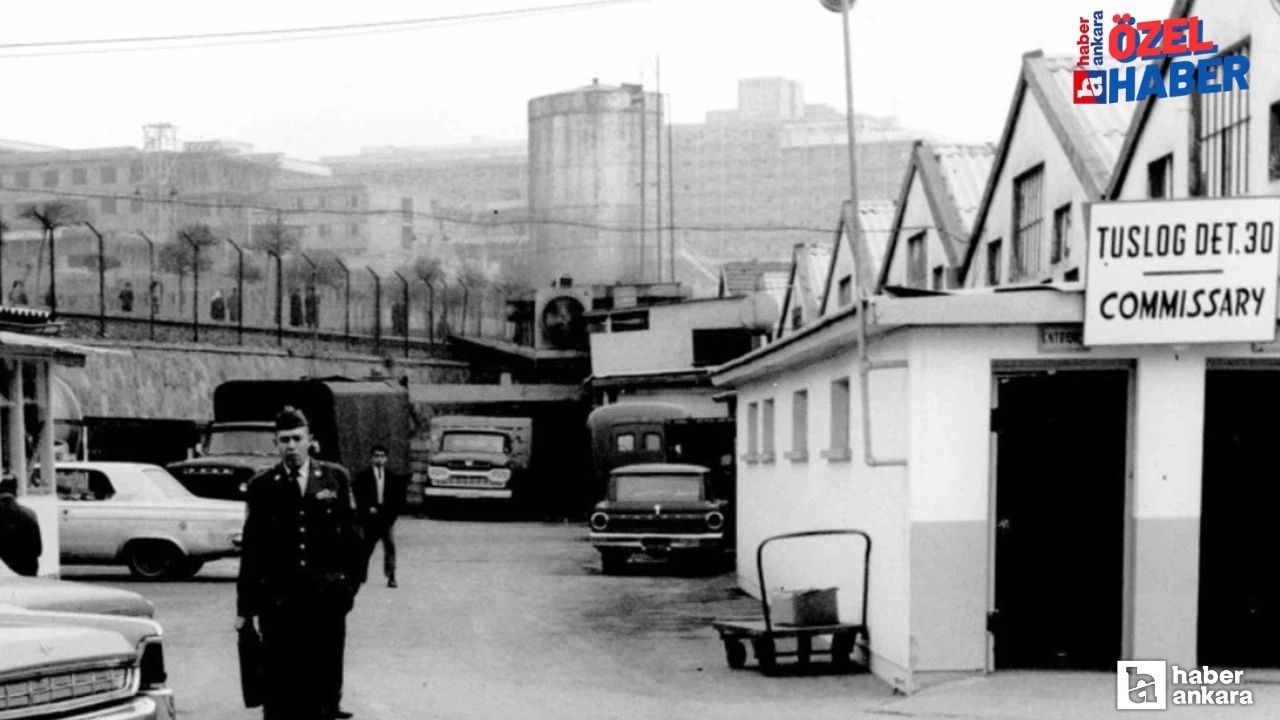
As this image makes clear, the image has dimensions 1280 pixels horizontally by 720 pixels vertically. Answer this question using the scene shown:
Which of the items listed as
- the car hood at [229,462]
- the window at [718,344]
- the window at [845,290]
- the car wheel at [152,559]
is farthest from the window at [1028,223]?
the window at [718,344]

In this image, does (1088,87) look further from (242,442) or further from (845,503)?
(242,442)

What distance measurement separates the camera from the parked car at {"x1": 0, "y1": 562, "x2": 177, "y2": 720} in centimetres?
740

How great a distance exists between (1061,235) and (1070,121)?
1934 mm

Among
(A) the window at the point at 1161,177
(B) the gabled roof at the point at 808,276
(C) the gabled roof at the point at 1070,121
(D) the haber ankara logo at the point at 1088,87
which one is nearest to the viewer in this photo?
(A) the window at the point at 1161,177

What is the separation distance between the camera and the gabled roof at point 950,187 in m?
35.8

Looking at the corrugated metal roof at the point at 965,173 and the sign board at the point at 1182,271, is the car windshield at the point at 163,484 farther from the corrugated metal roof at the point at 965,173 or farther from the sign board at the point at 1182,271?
the corrugated metal roof at the point at 965,173

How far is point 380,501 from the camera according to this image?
23.5 m

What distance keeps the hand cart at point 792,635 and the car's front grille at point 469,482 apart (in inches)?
1120

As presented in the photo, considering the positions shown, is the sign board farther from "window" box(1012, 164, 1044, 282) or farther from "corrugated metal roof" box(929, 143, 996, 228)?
"corrugated metal roof" box(929, 143, 996, 228)

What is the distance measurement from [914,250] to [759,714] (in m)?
27.7

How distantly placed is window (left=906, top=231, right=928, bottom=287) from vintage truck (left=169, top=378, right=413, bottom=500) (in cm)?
1172

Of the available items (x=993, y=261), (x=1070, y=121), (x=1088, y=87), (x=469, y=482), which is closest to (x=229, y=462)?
(x=469, y=482)

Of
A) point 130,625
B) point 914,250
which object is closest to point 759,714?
point 130,625

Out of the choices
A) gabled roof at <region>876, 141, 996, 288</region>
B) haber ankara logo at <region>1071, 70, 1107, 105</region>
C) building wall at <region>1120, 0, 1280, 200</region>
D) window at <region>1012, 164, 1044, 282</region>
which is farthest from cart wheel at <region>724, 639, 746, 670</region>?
gabled roof at <region>876, 141, 996, 288</region>
